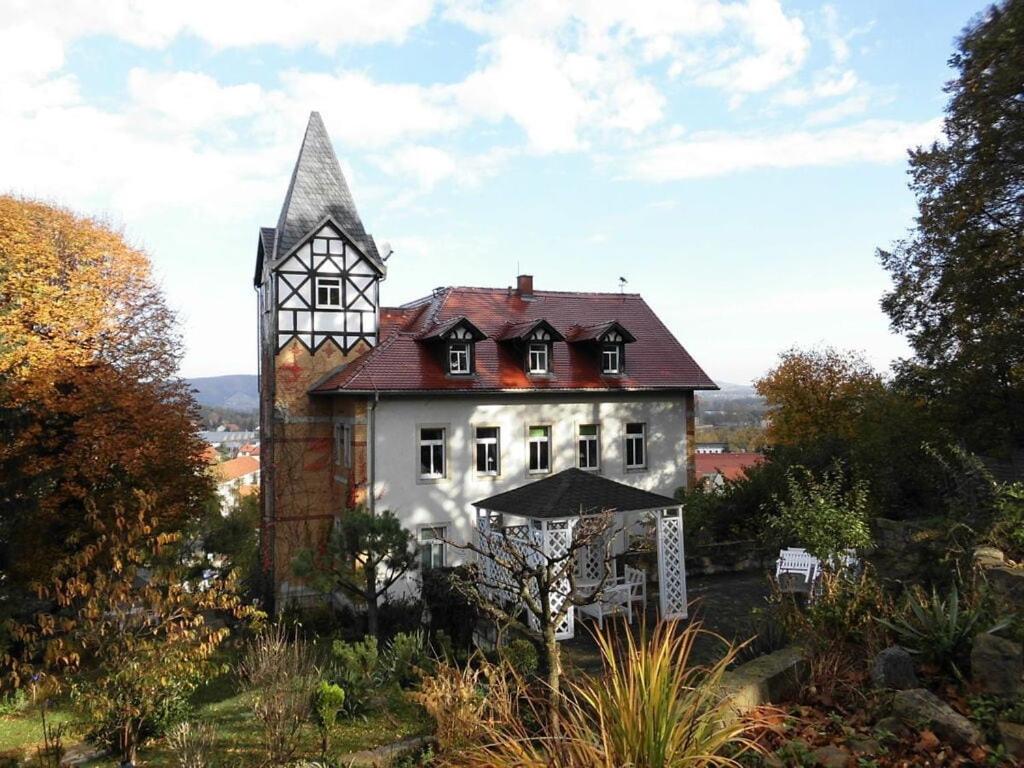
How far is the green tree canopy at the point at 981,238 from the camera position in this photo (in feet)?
57.5

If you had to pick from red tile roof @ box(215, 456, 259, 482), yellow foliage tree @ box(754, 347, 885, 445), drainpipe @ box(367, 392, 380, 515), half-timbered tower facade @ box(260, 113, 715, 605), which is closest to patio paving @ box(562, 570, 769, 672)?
half-timbered tower facade @ box(260, 113, 715, 605)

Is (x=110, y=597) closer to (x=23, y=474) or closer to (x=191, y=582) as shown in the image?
(x=191, y=582)

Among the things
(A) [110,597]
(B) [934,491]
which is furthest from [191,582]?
(B) [934,491]

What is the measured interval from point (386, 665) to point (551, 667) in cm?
700

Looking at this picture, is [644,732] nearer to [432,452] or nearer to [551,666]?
[551,666]

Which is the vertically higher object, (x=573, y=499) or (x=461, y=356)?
(x=461, y=356)

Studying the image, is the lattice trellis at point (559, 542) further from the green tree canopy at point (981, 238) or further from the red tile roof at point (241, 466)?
the red tile roof at point (241, 466)

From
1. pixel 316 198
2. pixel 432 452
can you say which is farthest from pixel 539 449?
pixel 316 198

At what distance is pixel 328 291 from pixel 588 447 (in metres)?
9.08

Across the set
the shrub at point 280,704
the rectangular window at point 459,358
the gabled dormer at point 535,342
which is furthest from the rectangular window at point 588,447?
the shrub at point 280,704

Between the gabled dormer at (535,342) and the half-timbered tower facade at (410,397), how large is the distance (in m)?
0.04

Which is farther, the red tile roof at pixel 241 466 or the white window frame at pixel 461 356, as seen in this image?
the red tile roof at pixel 241 466

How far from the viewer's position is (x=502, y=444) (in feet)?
72.3

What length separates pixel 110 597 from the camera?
10281 mm
